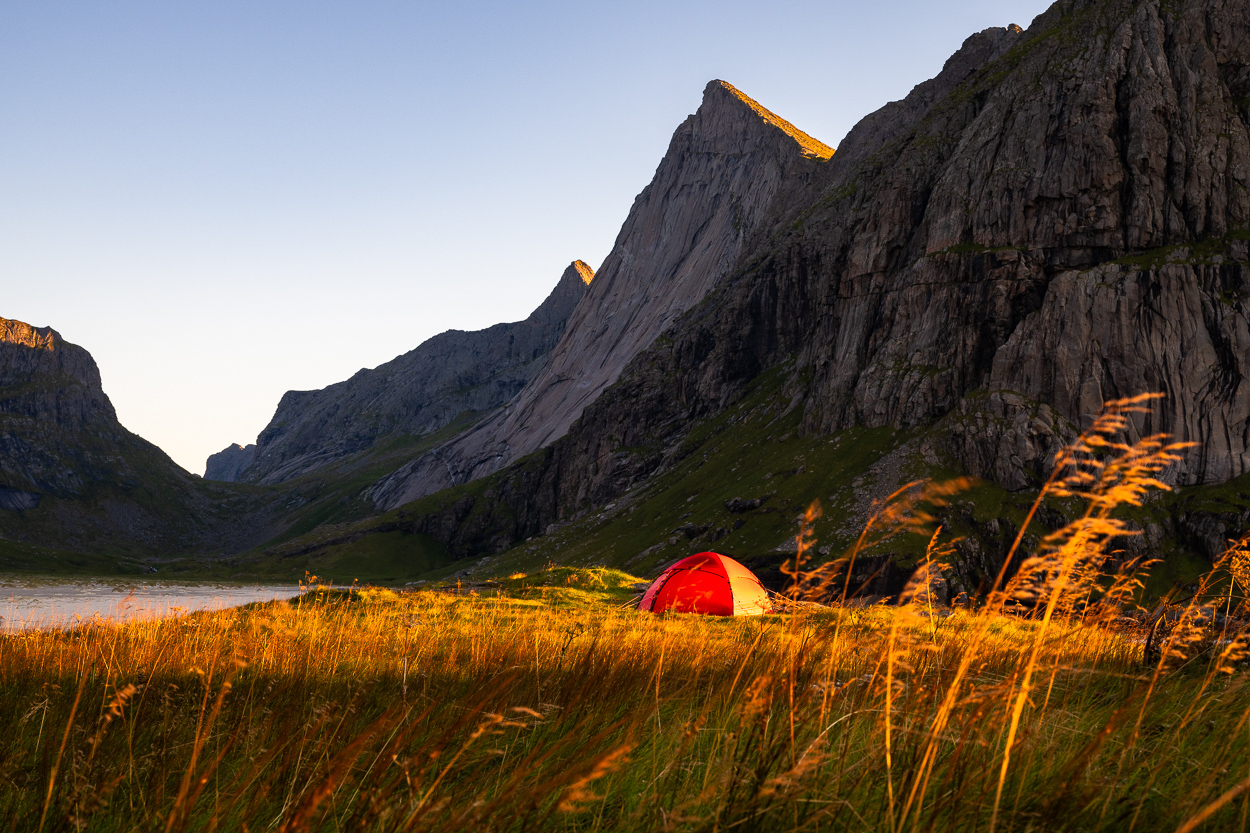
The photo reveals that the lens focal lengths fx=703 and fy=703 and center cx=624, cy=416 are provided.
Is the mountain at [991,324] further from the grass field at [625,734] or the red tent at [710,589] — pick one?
the grass field at [625,734]

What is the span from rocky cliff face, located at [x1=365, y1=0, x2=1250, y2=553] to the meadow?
9140 cm

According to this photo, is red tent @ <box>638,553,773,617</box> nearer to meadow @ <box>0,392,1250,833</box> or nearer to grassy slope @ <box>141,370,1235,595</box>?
meadow @ <box>0,392,1250,833</box>

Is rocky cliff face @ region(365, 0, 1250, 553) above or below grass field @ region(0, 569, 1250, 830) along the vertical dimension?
above

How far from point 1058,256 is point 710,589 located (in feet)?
319

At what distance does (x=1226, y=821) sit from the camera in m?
3.47

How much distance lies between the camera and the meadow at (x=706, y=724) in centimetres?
315

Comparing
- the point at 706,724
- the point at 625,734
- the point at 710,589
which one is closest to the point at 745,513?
the point at 710,589

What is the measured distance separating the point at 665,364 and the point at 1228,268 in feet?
328

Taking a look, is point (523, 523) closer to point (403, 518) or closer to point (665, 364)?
point (403, 518)

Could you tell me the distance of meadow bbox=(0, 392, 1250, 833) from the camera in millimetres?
3150

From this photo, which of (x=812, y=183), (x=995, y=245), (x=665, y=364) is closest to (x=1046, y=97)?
(x=995, y=245)

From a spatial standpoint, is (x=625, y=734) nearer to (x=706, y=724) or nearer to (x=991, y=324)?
(x=706, y=724)

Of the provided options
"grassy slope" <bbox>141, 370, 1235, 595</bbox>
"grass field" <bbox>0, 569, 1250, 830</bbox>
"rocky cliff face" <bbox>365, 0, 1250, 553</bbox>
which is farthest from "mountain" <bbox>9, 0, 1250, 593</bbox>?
"grass field" <bbox>0, 569, 1250, 830</bbox>

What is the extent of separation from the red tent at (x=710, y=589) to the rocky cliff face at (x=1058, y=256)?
7415 centimetres
